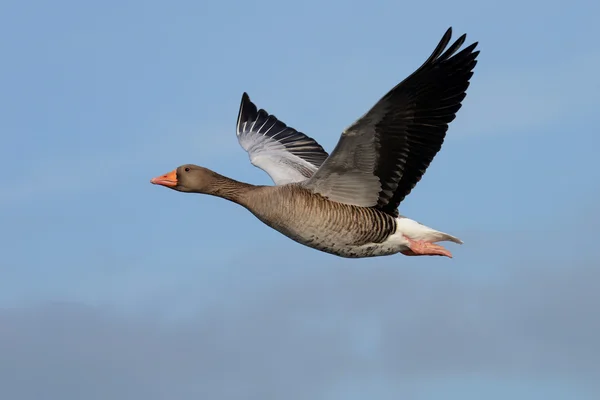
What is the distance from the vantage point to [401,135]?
→ 49.3ft

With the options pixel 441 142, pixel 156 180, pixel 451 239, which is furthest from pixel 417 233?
pixel 156 180

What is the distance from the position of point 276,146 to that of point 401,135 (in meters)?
5.96

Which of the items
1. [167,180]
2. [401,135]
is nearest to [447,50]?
[401,135]

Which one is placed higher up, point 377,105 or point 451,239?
point 377,105

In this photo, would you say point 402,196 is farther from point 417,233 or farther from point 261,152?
point 261,152

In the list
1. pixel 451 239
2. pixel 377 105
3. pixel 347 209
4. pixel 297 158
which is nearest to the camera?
pixel 377 105

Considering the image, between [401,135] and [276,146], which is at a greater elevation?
[276,146]

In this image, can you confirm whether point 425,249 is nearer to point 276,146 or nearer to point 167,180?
point 167,180

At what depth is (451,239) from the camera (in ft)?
55.7

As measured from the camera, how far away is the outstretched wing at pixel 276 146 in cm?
1923

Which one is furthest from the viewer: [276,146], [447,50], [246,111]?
[246,111]

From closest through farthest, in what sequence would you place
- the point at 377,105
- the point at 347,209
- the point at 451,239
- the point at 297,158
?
1. the point at 377,105
2. the point at 347,209
3. the point at 451,239
4. the point at 297,158

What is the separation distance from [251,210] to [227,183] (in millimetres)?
727

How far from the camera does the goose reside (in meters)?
14.7
